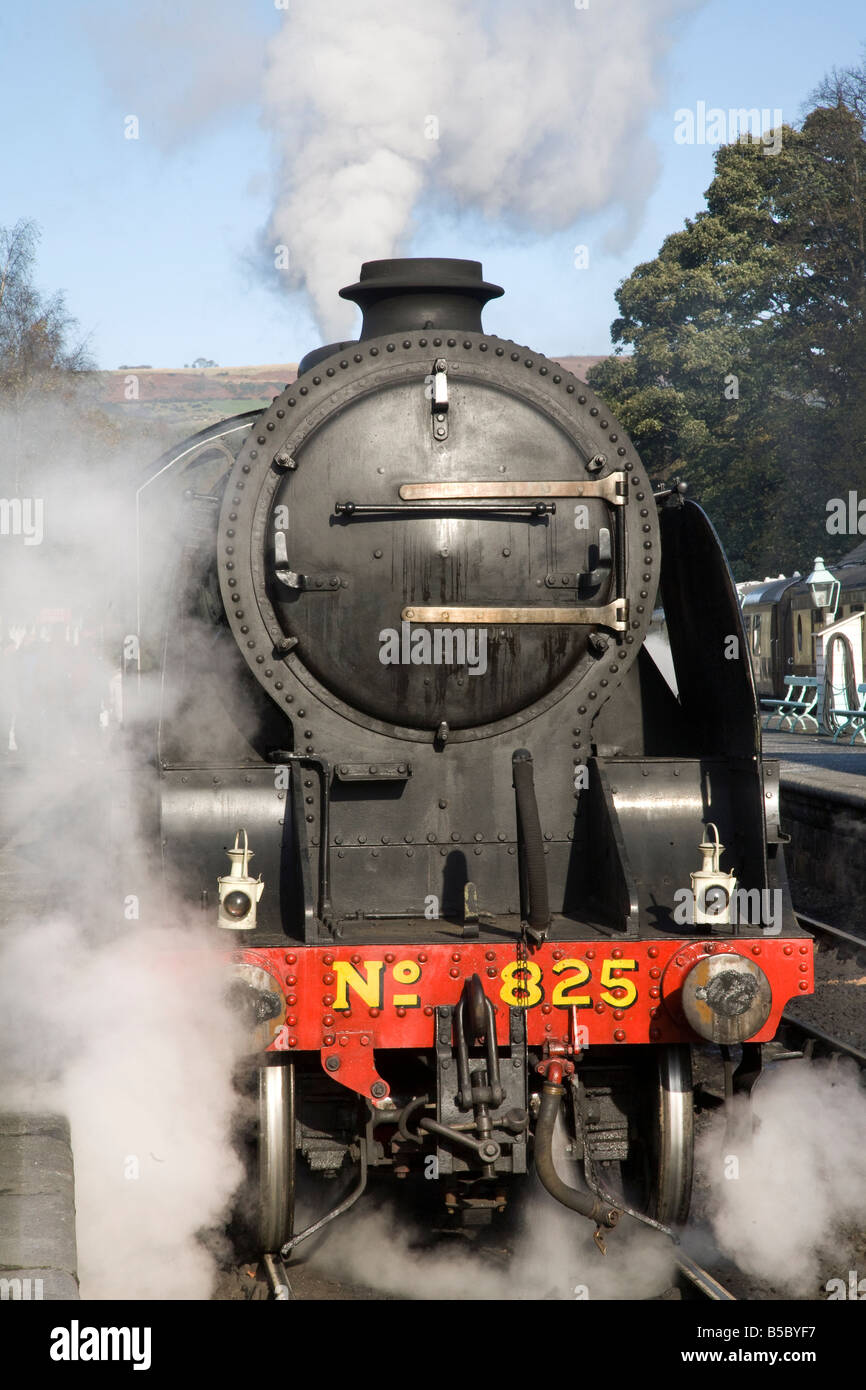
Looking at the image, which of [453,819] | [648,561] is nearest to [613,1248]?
[453,819]

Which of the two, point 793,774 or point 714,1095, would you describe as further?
point 793,774

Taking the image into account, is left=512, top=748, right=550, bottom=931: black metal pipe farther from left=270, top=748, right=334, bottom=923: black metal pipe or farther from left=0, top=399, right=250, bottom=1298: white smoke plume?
left=0, top=399, right=250, bottom=1298: white smoke plume

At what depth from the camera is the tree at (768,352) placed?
29.1 meters

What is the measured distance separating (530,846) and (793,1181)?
1702mm

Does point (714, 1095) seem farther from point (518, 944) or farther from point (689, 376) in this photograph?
point (689, 376)

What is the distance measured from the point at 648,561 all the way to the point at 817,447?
26.3 m

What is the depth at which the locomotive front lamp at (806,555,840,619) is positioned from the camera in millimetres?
21328

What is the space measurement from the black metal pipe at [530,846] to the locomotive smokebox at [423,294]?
1.51 m

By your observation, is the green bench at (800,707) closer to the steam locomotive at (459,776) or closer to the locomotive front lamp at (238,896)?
the steam locomotive at (459,776)

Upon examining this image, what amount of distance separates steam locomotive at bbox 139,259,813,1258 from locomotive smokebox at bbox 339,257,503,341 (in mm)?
406

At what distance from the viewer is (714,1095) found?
4.24m

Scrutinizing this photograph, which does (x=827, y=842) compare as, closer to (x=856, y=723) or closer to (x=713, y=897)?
(x=713, y=897)
